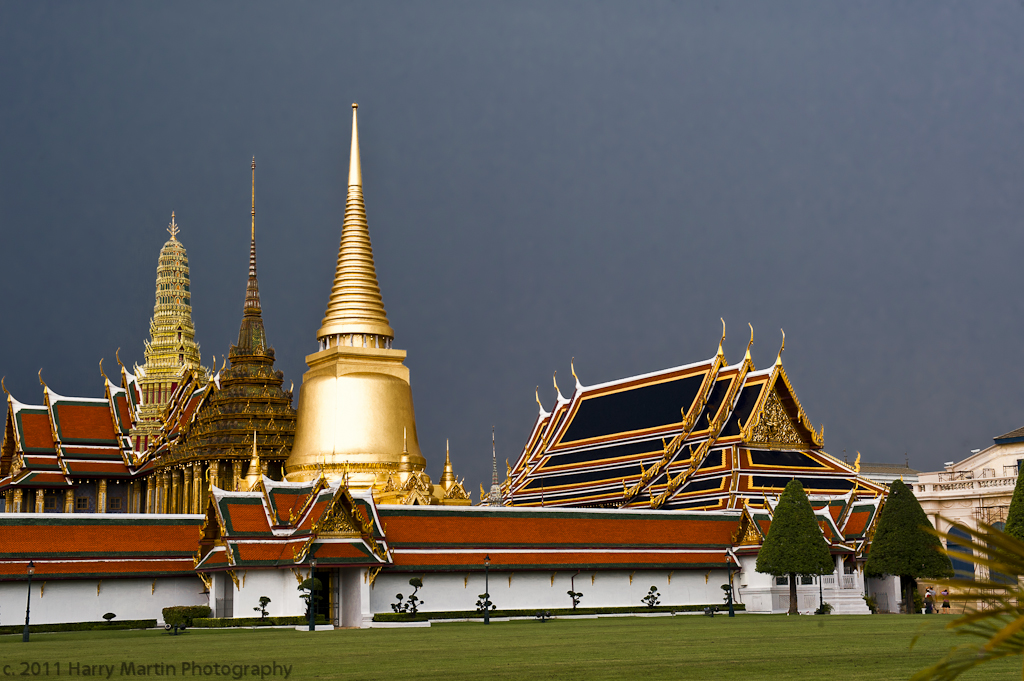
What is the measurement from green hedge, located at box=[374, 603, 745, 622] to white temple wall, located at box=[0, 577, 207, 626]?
6.75 meters

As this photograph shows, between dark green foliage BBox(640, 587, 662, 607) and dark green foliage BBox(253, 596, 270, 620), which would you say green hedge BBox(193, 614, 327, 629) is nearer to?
dark green foliage BBox(253, 596, 270, 620)

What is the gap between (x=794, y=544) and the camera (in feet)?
124

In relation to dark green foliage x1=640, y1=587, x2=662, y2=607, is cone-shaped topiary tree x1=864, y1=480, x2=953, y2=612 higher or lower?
higher

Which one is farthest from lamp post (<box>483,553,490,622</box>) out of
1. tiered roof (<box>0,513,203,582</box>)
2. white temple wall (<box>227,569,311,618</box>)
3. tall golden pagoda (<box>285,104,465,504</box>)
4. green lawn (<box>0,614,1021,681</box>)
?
tall golden pagoda (<box>285,104,465,504</box>)

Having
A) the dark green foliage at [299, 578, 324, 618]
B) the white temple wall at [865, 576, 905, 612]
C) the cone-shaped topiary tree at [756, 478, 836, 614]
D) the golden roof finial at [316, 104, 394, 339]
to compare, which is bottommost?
the white temple wall at [865, 576, 905, 612]

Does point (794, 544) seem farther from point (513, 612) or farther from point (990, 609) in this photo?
point (990, 609)

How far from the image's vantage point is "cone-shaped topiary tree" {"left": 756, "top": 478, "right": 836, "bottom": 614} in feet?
123

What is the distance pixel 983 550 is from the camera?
10.7ft

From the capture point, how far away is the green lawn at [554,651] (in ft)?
52.2

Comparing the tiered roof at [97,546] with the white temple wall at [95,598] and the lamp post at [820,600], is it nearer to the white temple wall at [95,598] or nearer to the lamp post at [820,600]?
the white temple wall at [95,598]

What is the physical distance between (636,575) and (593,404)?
1808 centimetres

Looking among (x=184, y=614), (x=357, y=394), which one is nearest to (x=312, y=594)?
(x=184, y=614)

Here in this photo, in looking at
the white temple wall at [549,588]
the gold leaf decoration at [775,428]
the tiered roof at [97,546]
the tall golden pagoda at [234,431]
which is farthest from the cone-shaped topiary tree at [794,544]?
the tall golden pagoda at [234,431]

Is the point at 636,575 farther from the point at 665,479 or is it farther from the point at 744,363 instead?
the point at 744,363
